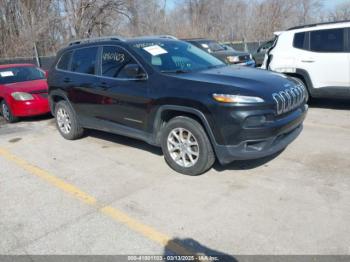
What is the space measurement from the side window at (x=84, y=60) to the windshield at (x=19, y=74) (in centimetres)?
348

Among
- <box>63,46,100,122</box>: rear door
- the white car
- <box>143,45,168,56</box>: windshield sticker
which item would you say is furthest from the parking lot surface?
the white car

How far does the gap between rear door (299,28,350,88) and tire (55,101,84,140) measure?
16.2 ft

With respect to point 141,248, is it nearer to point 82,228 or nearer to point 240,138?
point 82,228

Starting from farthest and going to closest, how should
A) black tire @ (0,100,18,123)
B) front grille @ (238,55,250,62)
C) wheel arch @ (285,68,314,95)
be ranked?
1. front grille @ (238,55,250,62)
2. black tire @ (0,100,18,123)
3. wheel arch @ (285,68,314,95)

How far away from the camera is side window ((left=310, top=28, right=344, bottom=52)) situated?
23.7 ft

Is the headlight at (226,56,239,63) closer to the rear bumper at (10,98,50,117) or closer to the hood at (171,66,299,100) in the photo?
the rear bumper at (10,98,50,117)

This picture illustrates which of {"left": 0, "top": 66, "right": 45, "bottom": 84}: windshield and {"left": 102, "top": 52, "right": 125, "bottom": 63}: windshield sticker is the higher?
{"left": 102, "top": 52, "right": 125, "bottom": 63}: windshield sticker

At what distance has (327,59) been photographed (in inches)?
290

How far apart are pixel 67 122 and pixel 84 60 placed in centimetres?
132

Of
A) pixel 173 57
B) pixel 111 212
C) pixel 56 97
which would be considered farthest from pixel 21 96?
pixel 111 212

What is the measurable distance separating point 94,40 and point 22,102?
3251 millimetres

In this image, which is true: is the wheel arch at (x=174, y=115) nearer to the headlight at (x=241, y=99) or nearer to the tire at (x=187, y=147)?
the tire at (x=187, y=147)

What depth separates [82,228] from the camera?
3559mm

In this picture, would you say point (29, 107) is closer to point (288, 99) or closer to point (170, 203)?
point (170, 203)
